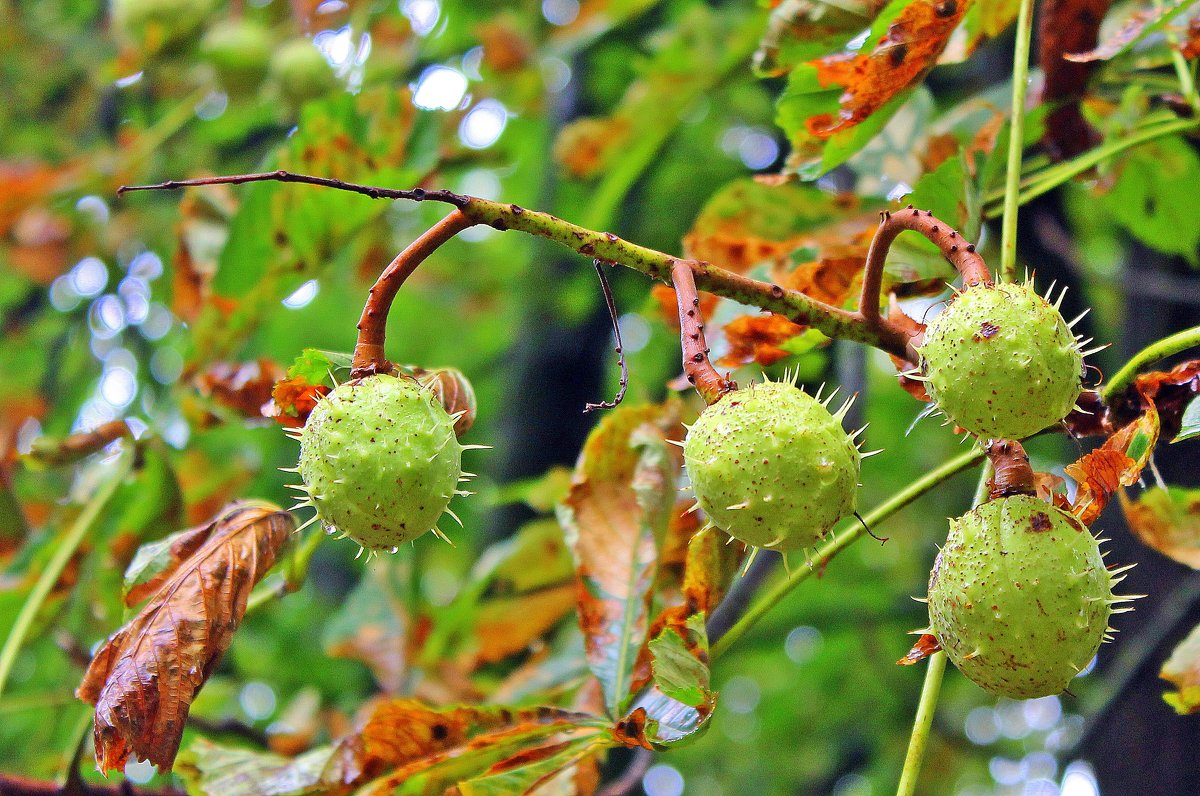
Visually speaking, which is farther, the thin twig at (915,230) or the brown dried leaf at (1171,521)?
the brown dried leaf at (1171,521)

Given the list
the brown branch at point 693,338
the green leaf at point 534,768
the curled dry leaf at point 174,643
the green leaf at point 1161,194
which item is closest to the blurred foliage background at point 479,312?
the green leaf at point 1161,194

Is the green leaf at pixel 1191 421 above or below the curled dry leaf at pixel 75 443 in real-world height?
above

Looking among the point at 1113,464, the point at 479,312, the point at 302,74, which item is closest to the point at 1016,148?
the point at 1113,464

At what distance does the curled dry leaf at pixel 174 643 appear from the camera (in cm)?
108

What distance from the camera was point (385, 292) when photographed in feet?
3.38

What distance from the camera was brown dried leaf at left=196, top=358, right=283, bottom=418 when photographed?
5.33ft

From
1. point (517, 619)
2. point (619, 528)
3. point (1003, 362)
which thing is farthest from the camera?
point (517, 619)

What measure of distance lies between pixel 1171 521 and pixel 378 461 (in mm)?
974

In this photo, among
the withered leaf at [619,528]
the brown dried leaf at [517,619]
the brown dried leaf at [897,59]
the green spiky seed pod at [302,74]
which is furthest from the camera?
the green spiky seed pod at [302,74]

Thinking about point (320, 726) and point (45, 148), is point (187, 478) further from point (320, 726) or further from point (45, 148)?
point (45, 148)

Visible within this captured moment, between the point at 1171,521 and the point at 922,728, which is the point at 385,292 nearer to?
the point at 922,728

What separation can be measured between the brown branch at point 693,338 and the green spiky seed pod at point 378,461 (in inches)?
10.5

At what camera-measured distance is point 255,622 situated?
3824 mm

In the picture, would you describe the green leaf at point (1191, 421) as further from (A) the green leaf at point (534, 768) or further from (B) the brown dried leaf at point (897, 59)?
(A) the green leaf at point (534, 768)
